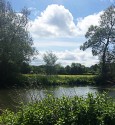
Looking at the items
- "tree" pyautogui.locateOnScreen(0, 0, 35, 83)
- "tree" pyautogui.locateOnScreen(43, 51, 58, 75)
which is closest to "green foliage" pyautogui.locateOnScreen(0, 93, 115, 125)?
"tree" pyautogui.locateOnScreen(0, 0, 35, 83)

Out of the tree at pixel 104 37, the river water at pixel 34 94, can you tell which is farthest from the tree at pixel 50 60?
the river water at pixel 34 94

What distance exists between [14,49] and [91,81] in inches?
776

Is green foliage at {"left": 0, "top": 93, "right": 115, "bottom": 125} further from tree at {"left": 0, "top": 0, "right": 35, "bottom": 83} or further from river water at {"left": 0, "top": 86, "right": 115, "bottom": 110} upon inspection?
tree at {"left": 0, "top": 0, "right": 35, "bottom": 83}

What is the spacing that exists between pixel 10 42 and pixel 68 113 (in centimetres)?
4187

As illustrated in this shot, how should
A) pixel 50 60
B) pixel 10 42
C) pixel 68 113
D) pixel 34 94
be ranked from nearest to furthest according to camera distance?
pixel 68 113 → pixel 34 94 → pixel 10 42 → pixel 50 60

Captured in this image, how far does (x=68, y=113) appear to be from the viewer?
26.2ft

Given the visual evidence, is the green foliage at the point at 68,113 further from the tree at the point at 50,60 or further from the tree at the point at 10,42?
the tree at the point at 50,60

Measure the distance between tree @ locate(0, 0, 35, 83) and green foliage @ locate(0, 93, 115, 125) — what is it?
40302 millimetres

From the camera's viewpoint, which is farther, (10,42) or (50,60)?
(50,60)

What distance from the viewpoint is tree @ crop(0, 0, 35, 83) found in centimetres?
4822

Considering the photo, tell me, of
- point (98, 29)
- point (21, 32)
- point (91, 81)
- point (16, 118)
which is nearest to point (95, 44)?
point (98, 29)

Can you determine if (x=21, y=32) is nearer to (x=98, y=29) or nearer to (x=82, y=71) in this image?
(x=98, y=29)

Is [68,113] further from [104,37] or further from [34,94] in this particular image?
[104,37]

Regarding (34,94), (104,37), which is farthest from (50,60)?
(34,94)
